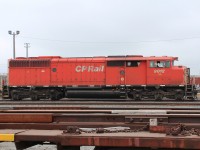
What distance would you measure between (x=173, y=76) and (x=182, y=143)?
69.5 ft

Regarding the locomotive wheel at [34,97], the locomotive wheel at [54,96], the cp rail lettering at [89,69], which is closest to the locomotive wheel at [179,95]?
the cp rail lettering at [89,69]

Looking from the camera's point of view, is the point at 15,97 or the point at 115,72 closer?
the point at 115,72

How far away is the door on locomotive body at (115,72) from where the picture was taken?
A: 24.8 metres

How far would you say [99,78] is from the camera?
82.5 feet

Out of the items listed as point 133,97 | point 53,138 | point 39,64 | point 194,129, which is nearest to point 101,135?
point 53,138

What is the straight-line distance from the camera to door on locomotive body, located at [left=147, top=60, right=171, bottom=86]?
24266 mm

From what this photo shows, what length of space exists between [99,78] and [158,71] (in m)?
4.49

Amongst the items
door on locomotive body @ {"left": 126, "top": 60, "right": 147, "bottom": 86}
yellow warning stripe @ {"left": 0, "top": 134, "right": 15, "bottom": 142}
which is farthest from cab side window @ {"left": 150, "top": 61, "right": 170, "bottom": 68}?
yellow warning stripe @ {"left": 0, "top": 134, "right": 15, "bottom": 142}

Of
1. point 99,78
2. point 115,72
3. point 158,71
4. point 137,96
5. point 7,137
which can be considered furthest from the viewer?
point 99,78

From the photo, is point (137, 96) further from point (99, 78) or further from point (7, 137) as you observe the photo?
point (7, 137)

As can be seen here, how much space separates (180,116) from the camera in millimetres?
4586

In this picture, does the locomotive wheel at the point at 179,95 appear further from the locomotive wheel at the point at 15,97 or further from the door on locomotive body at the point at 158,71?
the locomotive wheel at the point at 15,97

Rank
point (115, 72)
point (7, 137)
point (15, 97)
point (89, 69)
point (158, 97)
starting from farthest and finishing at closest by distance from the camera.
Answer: point (15, 97) < point (89, 69) < point (115, 72) < point (158, 97) < point (7, 137)

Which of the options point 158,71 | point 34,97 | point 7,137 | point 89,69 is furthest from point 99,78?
point 7,137
